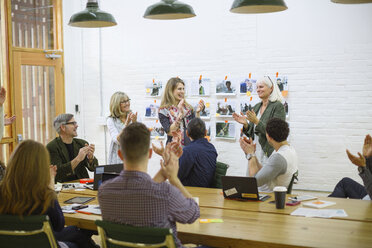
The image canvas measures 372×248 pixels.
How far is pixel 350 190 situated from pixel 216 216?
1.69 meters

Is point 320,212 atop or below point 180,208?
below

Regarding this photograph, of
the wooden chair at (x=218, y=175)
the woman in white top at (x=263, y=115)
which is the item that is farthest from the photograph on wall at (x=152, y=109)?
the wooden chair at (x=218, y=175)

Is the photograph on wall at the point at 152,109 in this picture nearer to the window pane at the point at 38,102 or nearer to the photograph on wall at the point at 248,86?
the photograph on wall at the point at 248,86

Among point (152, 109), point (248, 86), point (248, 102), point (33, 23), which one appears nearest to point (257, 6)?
point (248, 86)

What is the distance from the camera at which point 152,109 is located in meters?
7.36

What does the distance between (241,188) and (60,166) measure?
6.93 ft

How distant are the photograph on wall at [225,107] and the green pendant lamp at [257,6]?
239cm

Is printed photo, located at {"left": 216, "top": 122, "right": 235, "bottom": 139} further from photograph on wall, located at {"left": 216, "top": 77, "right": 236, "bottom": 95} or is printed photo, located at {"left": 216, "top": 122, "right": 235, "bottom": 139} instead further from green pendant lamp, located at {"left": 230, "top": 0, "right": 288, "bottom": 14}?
green pendant lamp, located at {"left": 230, "top": 0, "right": 288, "bottom": 14}

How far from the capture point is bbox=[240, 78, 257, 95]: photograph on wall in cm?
649

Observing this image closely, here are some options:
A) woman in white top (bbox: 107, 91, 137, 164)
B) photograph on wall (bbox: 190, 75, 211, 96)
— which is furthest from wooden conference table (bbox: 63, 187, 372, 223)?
photograph on wall (bbox: 190, 75, 211, 96)

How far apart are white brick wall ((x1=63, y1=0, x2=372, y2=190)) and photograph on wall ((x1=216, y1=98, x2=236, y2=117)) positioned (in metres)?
0.12

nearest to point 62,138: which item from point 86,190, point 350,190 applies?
point 86,190

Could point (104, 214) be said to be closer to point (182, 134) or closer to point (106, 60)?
point (182, 134)

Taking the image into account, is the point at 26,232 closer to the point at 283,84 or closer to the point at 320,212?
the point at 320,212
